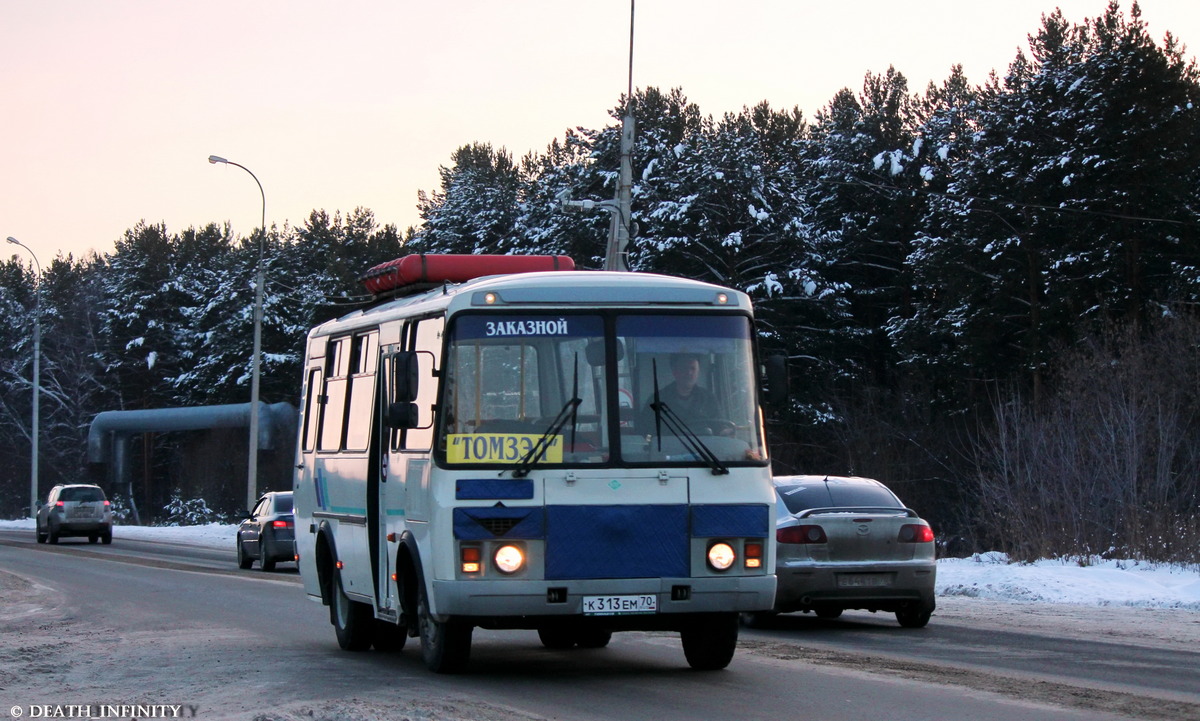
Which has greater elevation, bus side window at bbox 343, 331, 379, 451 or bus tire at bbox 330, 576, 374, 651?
bus side window at bbox 343, 331, 379, 451

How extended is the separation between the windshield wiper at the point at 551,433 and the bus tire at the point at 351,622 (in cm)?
367

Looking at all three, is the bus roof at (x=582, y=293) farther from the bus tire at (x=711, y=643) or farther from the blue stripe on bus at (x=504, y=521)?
the bus tire at (x=711, y=643)

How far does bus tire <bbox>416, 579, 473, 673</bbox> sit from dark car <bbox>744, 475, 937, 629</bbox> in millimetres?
4743

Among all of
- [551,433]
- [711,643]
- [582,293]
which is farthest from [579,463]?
[711,643]

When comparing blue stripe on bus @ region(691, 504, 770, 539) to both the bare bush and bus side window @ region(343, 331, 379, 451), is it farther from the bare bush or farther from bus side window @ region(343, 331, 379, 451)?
the bare bush

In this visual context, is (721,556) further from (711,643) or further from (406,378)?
(406,378)

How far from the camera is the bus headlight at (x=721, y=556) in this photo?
1078 centimetres

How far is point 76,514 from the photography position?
45.8 metres

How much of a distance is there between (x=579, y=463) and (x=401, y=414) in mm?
1274

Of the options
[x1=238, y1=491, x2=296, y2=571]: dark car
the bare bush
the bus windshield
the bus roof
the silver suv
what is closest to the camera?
the bus windshield

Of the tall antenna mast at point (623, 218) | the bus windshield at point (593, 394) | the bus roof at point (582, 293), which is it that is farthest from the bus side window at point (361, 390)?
the tall antenna mast at point (623, 218)

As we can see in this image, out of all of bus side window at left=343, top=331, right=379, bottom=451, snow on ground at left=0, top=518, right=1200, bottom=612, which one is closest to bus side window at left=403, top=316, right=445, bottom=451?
bus side window at left=343, top=331, right=379, bottom=451

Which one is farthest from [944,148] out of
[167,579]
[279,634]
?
[279,634]

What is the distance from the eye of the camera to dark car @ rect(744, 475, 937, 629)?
15.5m
